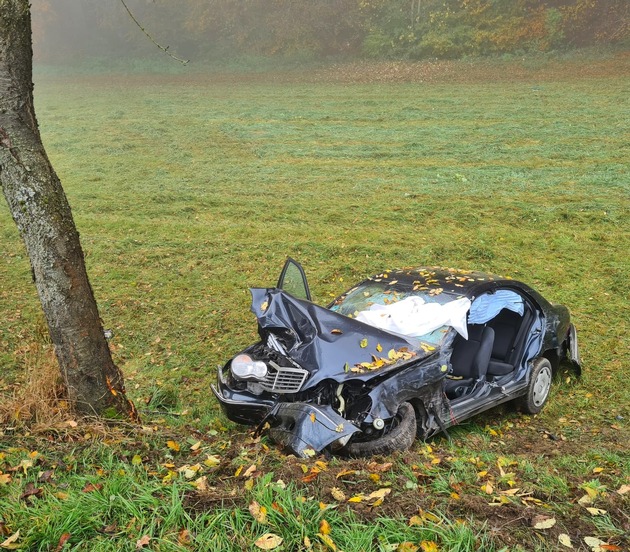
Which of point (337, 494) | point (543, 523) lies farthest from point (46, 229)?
point (543, 523)

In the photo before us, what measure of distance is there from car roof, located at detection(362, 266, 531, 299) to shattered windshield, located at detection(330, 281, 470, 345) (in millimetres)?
90

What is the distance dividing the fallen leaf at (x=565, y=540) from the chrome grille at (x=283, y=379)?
224cm

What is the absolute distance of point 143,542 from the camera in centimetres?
326

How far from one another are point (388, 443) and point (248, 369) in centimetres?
131

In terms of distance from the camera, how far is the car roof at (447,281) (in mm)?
6104

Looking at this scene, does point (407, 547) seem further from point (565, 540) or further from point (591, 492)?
point (591, 492)

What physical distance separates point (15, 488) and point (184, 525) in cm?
112

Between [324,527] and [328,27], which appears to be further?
[328,27]

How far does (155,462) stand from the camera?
13.9 feet

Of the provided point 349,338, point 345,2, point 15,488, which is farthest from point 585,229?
point 345,2

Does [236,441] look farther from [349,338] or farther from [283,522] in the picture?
[283,522]

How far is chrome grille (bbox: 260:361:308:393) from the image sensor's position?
500cm

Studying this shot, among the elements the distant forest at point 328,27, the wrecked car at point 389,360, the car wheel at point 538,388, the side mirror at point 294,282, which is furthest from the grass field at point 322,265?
the distant forest at point 328,27

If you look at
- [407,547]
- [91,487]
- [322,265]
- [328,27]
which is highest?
[328,27]
